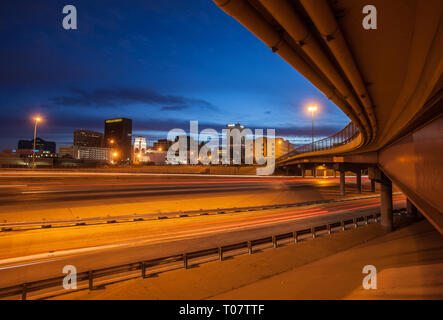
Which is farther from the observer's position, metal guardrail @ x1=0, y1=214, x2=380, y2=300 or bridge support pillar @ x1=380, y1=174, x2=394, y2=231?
bridge support pillar @ x1=380, y1=174, x2=394, y2=231

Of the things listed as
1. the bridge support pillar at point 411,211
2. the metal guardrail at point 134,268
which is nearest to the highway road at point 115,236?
the metal guardrail at point 134,268

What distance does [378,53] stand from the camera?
14.7 feet

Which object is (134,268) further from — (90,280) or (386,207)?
(386,207)

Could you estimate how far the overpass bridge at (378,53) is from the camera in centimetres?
316

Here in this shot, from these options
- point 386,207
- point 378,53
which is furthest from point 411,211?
point 378,53

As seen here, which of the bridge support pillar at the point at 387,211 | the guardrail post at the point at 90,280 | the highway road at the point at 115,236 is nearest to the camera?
the guardrail post at the point at 90,280

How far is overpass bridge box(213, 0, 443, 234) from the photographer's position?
10.4 feet

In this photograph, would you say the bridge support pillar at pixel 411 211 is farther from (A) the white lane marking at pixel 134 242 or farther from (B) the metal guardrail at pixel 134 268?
(A) the white lane marking at pixel 134 242

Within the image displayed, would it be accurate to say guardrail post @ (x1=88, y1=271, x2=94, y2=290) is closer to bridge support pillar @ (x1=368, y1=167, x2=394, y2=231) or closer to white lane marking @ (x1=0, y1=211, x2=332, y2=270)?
white lane marking @ (x1=0, y1=211, x2=332, y2=270)

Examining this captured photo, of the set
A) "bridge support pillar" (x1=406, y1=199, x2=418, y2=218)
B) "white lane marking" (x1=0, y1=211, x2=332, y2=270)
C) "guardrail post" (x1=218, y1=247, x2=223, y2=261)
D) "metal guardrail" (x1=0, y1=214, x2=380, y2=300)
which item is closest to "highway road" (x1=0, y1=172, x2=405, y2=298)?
"white lane marking" (x1=0, y1=211, x2=332, y2=270)

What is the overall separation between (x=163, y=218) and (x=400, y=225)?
21.7 meters

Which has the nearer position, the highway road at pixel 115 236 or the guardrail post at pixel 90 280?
the guardrail post at pixel 90 280

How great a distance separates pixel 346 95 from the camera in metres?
6.54
